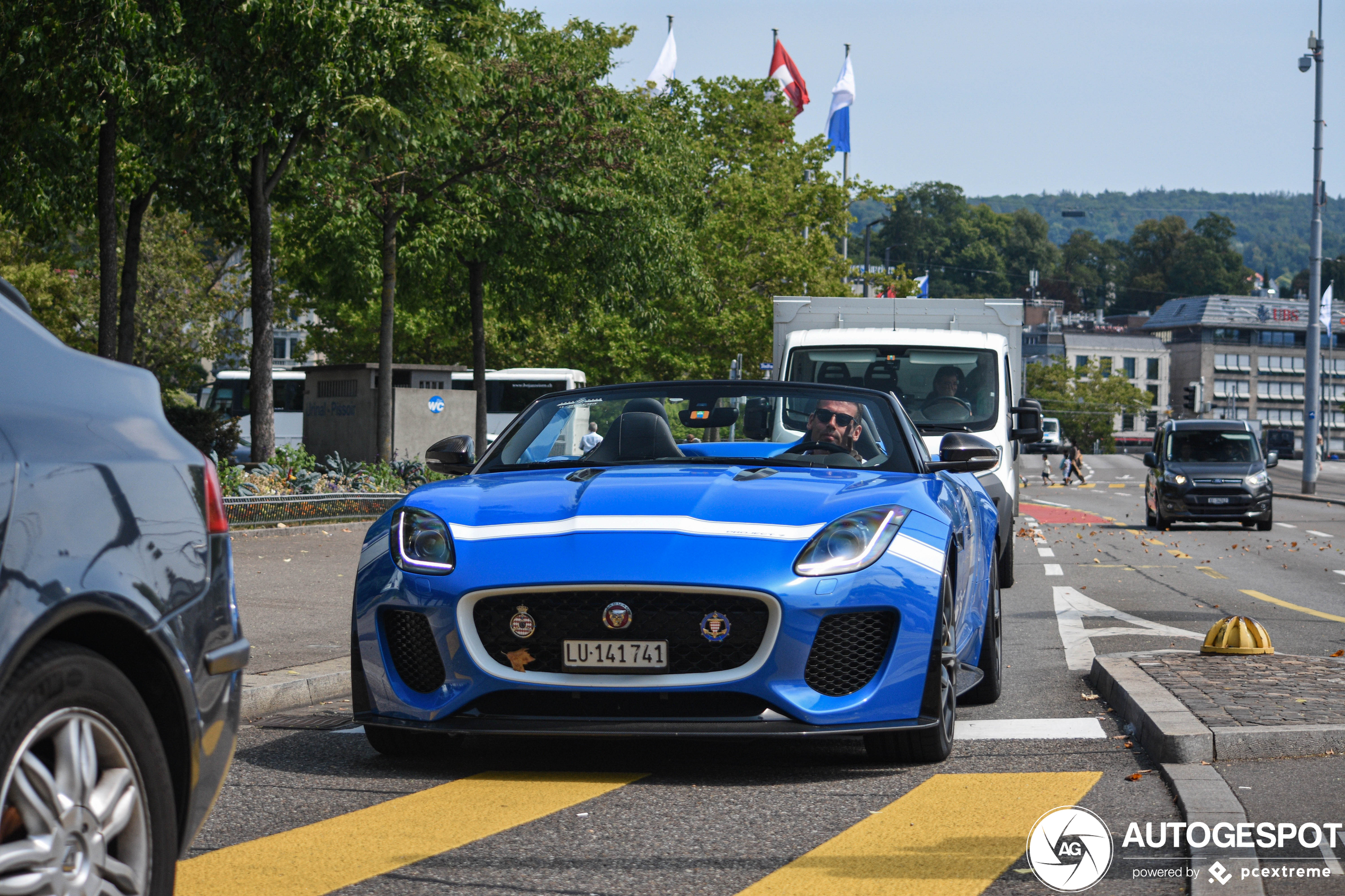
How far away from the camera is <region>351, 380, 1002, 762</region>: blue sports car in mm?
5043

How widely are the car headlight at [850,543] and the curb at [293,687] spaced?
2893 millimetres

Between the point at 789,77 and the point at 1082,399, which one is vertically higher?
the point at 789,77

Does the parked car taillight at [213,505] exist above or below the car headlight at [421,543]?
above

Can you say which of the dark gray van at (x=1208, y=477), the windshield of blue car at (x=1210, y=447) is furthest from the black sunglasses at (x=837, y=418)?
the windshield of blue car at (x=1210, y=447)

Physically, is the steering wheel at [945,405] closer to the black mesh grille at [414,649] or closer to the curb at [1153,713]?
the curb at [1153,713]

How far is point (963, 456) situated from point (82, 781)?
4745mm

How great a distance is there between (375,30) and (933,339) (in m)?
7.02

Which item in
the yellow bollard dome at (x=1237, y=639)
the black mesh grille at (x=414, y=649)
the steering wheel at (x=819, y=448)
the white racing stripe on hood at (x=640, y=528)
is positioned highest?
the steering wheel at (x=819, y=448)

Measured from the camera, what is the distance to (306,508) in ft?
59.3

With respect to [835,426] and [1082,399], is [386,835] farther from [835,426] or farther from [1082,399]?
[1082,399]

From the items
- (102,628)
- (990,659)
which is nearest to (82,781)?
(102,628)

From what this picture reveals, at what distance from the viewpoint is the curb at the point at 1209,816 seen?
3811mm

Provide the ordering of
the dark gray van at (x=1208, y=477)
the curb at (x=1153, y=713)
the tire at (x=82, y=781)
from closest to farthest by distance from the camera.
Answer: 1. the tire at (x=82, y=781)
2. the curb at (x=1153, y=713)
3. the dark gray van at (x=1208, y=477)

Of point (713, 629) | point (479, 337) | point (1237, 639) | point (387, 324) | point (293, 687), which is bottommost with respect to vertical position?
point (293, 687)
